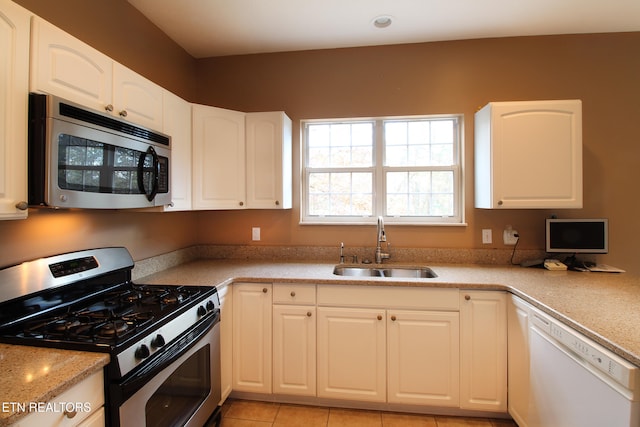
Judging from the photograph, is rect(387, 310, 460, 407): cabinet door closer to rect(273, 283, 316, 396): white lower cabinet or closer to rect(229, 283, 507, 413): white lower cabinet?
rect(229, 283, 507, 413): white lower cabinet

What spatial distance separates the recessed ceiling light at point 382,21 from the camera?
2.13m

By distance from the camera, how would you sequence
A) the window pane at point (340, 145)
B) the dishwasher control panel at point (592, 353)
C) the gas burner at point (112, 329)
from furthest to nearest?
the window pane at point (340, 145) → the gas burner at point (112, 329) → the dishwasher control panel at point (592, 353)

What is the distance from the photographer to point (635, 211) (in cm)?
227

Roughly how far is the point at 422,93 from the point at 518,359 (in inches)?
78.2

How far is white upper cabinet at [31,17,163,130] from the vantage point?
1.13 metres

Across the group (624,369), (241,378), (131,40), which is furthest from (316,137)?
(624,369)

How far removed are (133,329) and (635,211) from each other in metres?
3.31

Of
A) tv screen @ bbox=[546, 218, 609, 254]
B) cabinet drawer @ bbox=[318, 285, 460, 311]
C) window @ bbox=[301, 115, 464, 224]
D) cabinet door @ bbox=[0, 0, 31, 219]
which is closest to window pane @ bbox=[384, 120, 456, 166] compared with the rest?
window @ bbox=[301, 115, 464, 224]

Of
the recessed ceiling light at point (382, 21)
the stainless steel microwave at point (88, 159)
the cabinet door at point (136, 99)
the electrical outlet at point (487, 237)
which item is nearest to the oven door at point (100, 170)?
the stainless steel microwave at point (88, 159)

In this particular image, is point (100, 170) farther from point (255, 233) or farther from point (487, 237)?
point (487, 237)

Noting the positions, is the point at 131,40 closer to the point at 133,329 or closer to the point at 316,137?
the point at 316,137

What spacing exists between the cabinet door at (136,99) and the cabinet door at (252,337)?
44.9 inches

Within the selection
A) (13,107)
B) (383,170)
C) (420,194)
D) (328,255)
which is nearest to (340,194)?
(383,170)

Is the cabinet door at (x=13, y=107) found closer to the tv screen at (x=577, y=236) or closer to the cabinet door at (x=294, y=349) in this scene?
the cabinet door at (x=294, y=349)
